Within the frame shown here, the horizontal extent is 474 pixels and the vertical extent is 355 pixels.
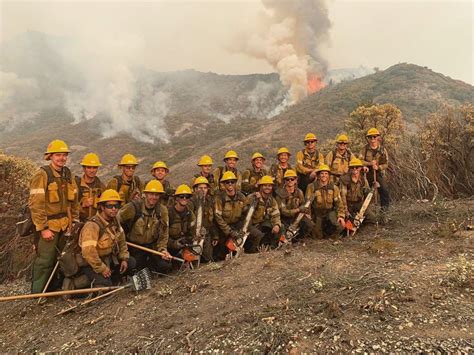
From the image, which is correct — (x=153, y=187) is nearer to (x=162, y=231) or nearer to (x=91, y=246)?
(x=162, y=231)

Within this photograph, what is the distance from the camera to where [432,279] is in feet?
13.7

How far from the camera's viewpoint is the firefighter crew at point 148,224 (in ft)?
19.2

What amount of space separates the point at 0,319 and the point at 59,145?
9.74 feet

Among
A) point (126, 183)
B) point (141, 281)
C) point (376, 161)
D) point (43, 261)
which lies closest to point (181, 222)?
point (126, 183)

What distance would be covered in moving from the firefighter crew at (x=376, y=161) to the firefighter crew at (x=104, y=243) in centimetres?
549

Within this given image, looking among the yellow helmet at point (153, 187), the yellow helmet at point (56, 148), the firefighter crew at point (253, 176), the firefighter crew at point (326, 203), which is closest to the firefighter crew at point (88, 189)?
the yellow helmet at point (56, 148)

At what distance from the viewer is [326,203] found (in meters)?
7.28

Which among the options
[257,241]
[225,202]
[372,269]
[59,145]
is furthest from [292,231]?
[59,145]

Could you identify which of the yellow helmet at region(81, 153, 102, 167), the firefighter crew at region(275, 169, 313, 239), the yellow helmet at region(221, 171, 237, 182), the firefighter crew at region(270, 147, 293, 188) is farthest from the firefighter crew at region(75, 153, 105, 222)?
the firefighter crew at region(270, 147, 293, 188)

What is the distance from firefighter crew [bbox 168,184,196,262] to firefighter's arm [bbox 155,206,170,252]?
44 cm

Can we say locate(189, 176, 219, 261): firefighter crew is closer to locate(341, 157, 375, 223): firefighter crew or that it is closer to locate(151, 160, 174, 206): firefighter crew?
locate(151, 160, 174, 206): firefighter crew

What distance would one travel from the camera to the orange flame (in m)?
88.0

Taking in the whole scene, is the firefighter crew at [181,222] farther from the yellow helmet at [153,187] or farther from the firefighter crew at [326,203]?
the firefighter crew at [326,203]

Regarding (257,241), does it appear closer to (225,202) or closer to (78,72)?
(225,202)
